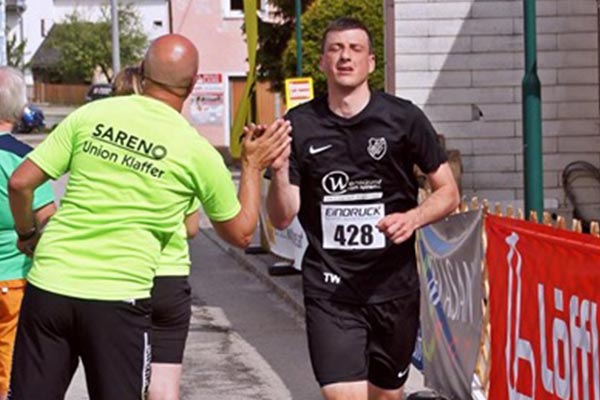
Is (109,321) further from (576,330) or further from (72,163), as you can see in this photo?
(576,330)

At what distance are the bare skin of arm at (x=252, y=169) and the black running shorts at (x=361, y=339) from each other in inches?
39.1

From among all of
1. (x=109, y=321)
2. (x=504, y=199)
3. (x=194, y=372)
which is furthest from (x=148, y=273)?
(x=504, y=199)

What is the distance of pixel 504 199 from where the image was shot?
17.9 m

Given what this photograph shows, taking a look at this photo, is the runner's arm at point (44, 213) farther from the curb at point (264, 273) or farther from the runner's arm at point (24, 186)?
the curb at point (264, 273)

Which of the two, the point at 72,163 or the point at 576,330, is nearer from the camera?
the point at 72,163

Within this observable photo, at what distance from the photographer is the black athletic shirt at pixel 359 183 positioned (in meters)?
6.29

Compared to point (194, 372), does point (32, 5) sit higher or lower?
higher

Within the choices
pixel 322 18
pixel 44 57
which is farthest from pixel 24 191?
pixel 44 57

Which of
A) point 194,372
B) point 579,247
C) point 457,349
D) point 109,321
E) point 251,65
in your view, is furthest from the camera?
point 251,65

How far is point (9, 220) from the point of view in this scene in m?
7.06

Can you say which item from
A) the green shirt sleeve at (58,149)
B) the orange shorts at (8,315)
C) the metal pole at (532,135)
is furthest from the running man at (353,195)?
the metal pole at (532,135)

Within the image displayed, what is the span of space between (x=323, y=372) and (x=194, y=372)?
15.8ft

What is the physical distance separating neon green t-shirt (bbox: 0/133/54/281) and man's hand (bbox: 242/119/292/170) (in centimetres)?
186

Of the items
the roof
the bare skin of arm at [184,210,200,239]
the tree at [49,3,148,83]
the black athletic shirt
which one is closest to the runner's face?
the black athletic shirt
